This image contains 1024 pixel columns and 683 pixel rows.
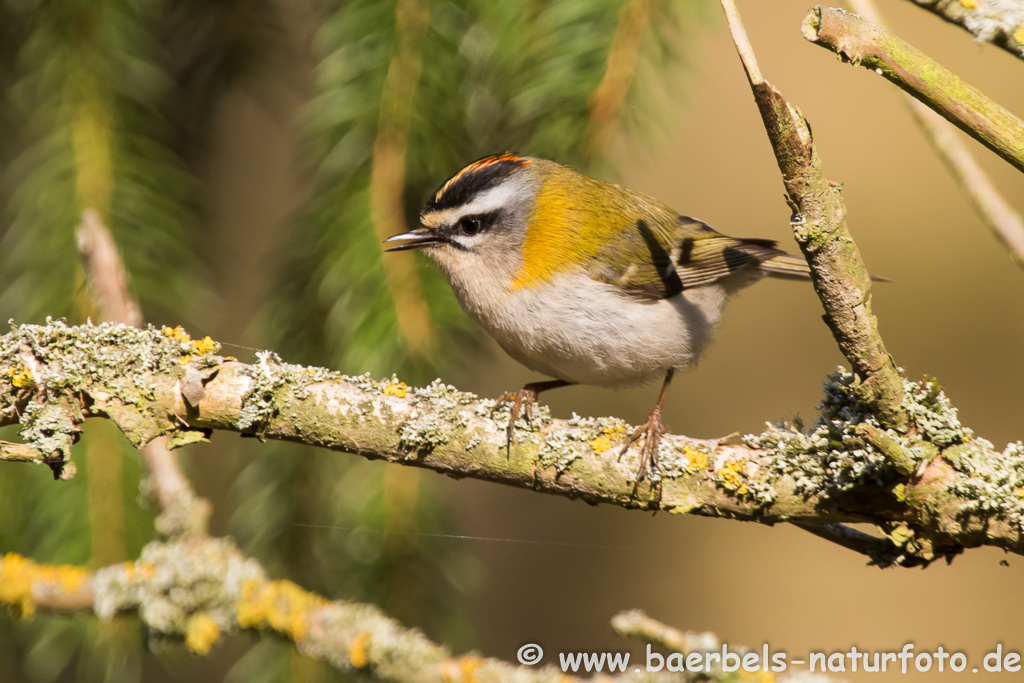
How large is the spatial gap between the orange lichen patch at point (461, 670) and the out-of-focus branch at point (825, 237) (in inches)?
20.3

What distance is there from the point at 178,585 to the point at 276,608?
129 millimetres

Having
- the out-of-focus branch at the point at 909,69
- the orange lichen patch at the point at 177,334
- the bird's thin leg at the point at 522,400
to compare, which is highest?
the out-of-focus branch at the point at 909,69

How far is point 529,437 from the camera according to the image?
0.95 m

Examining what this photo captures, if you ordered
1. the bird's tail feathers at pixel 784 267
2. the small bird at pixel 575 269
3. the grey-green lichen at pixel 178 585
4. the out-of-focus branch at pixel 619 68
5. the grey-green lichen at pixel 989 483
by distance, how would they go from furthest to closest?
the bird's tail feathers at pixel 784 267, the small bird at pixel 575 269, the out-of-focus branch at pixel 619 68, the grey-green lichen at pixel 178 585, the grey-green lichen at pixel 989 483

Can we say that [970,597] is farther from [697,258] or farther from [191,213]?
[191,213]

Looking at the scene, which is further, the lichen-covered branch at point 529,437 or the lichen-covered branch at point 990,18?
the lichen-covered branch at point 529,437

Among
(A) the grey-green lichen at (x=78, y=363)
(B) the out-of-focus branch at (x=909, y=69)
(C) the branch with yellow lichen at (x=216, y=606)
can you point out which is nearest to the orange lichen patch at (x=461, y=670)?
(C) the branch with yellow lichen at (x=216, y=606)

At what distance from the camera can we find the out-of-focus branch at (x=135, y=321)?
3.39ft

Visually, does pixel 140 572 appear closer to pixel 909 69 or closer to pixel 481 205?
pixel 481 205

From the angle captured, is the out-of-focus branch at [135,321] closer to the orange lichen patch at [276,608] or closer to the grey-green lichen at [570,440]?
the orange lichen patch at [276,608]

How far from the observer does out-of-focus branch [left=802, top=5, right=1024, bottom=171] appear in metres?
0.59

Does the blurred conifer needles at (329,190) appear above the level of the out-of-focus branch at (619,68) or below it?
below

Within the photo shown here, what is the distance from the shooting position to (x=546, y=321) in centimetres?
143

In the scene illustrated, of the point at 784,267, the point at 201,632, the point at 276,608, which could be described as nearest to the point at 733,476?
the point at 276,608
